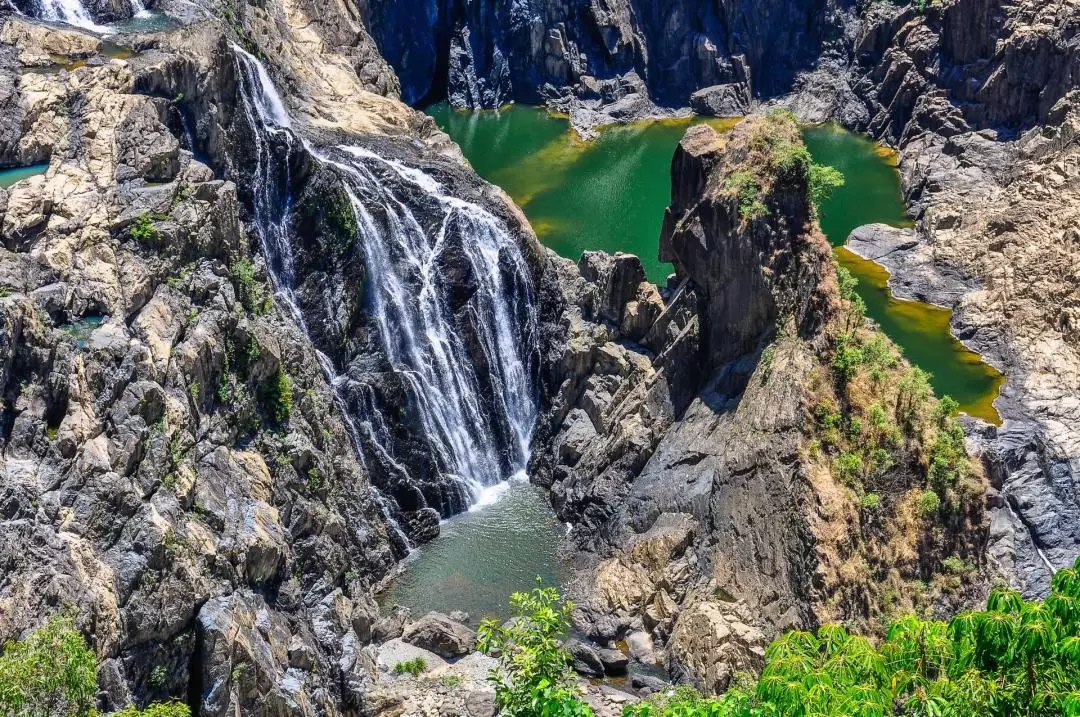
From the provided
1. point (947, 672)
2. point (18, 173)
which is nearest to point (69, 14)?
point (18, 173)

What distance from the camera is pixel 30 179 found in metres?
30.7

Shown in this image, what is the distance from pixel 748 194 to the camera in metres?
37.1

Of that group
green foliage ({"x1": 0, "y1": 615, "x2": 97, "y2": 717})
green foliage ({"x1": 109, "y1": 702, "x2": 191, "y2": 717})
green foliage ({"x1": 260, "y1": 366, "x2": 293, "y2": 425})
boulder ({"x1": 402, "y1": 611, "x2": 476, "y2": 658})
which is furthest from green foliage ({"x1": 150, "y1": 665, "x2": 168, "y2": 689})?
green foliage ({"x1": 260, "y1": 366, "x2": 293, "y2": 425})

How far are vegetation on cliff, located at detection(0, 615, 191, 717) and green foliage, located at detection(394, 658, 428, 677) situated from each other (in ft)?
36.0

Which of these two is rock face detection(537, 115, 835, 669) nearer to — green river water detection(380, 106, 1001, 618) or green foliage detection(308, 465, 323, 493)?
green river water detection(380, 106, 1001, 618)

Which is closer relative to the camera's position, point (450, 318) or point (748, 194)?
point (748, 194)

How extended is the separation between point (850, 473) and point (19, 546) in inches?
894

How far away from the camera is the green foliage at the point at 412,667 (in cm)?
3256

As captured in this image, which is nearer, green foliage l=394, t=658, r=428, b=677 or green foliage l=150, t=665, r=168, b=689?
green foliage l=150, t=665, r=168, b=689

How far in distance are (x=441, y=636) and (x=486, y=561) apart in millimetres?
5202

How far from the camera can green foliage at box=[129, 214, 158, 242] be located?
31266 millimetres

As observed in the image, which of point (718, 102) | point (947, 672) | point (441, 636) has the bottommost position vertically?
point (441, 636)

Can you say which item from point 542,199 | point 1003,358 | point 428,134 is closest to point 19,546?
point 428,134

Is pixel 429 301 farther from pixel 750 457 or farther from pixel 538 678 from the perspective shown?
pixel 538 678
